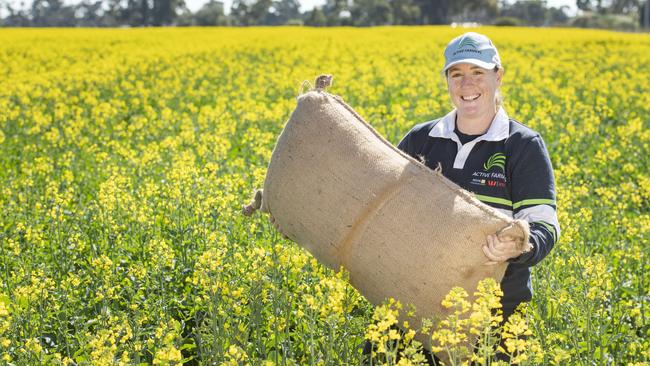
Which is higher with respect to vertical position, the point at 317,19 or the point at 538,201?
the point at 538,201

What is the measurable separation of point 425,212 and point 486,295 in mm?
401

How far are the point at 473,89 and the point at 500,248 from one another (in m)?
0.68

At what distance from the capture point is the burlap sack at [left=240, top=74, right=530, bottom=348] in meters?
2.22

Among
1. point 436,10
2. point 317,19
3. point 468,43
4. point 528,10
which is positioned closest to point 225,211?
point 468,43

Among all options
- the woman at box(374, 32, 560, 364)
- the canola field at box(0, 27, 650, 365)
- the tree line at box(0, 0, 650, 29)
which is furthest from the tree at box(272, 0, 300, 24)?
the woman at box(374, 32, 560, 364)

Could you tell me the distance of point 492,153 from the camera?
259 cm

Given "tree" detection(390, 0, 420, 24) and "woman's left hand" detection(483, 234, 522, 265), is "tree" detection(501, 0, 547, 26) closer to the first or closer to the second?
"tree" detection(390, 0, 420, 24)

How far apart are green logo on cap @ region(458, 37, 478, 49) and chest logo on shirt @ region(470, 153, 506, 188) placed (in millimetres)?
387

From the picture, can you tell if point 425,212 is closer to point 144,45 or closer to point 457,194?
point 457,194

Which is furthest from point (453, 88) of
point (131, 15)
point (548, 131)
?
point (131, 15)

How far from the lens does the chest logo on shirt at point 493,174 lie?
254cm

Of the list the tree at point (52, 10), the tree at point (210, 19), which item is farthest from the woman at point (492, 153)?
the tree at point (52, 10)

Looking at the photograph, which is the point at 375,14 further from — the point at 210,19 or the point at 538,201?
the point at 538,201

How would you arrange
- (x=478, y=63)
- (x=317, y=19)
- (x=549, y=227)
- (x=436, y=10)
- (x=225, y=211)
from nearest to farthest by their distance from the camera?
(x=549, y=227), (x=478, y=63), (x=225, y=211), (x=317, y=19), (x=436, y=10)
